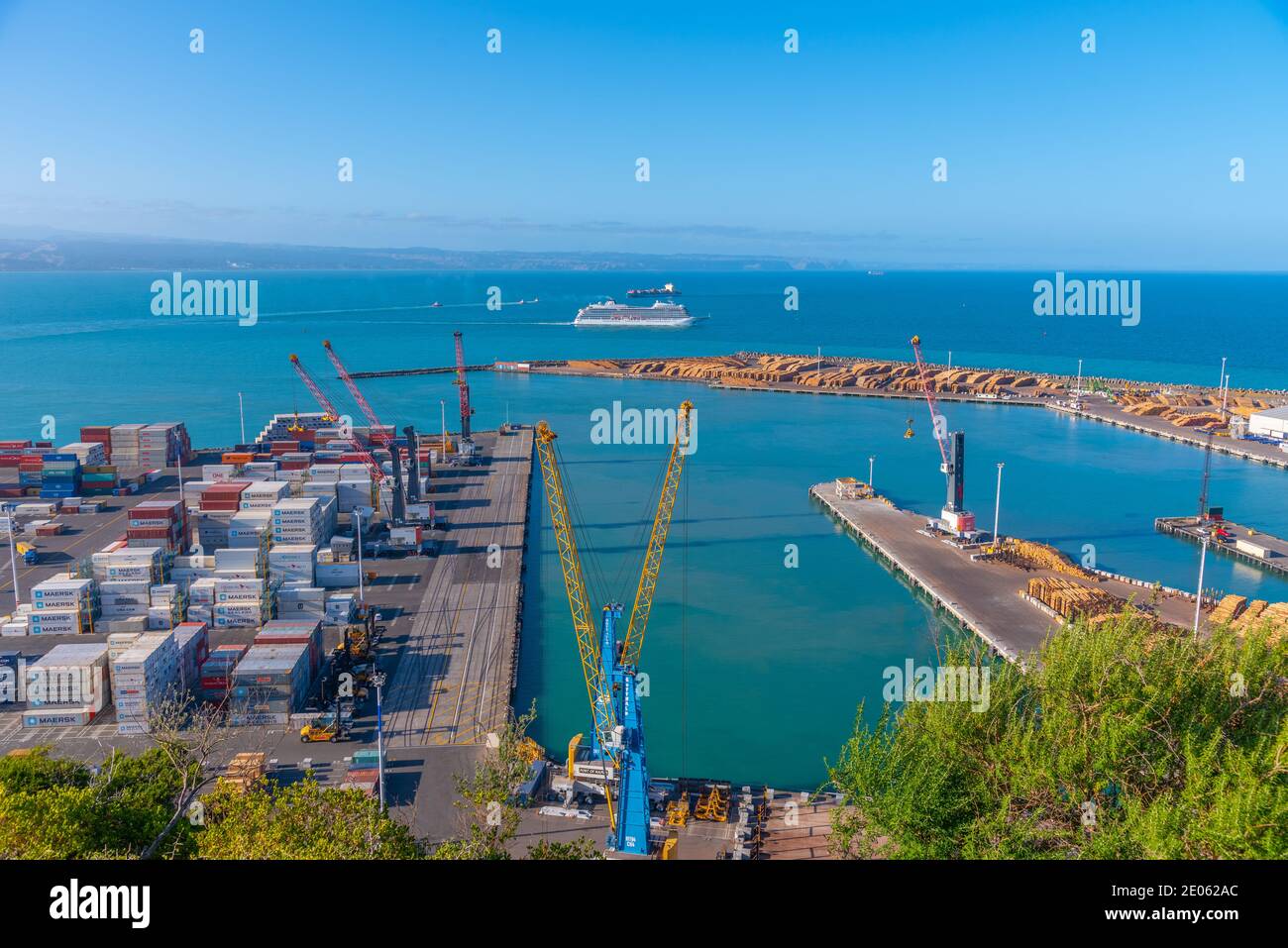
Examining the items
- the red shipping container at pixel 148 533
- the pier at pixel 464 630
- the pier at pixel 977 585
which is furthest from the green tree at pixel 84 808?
the pier at pixel 977 585

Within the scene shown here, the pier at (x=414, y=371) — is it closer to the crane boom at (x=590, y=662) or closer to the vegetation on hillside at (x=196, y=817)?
the crane boom at (x=590, y=662)

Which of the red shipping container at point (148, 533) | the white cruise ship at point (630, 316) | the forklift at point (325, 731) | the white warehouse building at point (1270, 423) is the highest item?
the white cruise ship at point (630, 316)

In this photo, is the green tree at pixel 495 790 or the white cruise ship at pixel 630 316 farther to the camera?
the white cruise ship at pixel 630 316

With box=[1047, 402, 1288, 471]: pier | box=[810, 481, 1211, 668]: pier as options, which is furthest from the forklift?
box=[1047, 402, 1288, 471]: pier

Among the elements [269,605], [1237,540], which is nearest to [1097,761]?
[269,605]

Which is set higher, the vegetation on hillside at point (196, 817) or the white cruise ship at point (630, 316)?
the white cruise ship at point (630, 316)

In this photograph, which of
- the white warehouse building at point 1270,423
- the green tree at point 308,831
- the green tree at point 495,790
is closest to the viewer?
the green tree at point 308,831

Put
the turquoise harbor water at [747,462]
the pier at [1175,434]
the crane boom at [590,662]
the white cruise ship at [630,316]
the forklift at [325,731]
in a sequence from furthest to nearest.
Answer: the white cruise ship at [630,316] → the pier at [1175,434] → the turquoise harbor water at [747,462] → the forklift at [325,731] → the crane boom at [590,662]
